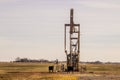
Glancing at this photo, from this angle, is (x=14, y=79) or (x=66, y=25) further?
(x=66, y=25)

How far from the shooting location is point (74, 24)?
79.0 meters

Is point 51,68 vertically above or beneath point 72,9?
beneath

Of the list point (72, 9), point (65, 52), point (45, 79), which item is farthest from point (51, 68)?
point (45, 79)

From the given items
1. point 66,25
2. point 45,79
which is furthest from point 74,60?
point 45,79

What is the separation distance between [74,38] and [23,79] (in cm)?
3156

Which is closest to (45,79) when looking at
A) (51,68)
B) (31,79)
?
(31,79)

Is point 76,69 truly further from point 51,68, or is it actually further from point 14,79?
point 14,79

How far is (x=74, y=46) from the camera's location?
263ft

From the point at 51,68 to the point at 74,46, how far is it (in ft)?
20.3

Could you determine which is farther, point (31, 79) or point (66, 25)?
point (66, 25)

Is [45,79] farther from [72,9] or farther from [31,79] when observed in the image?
[72,9]

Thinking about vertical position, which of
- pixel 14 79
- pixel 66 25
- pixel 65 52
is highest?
pixel 66 25

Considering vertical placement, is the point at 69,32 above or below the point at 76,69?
above

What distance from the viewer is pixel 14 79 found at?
49594 millimetres
